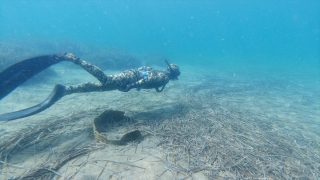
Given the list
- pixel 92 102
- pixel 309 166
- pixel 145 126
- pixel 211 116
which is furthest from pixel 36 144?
pixel 309 166

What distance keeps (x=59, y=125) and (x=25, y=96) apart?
5688 millimetres

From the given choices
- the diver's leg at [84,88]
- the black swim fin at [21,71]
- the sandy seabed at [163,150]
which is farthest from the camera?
the diver's leg at [84,88]

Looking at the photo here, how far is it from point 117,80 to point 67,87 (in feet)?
5.30

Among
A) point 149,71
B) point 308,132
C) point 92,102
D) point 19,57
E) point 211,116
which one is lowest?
point 308,132

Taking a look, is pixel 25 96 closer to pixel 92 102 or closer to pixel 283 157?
pixel 92 102

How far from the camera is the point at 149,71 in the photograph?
682cm

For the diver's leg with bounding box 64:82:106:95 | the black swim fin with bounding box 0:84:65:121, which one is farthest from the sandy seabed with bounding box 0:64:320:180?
the diver's leg with bounding box 64:82:106:95

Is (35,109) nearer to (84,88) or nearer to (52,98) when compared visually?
(52,98)

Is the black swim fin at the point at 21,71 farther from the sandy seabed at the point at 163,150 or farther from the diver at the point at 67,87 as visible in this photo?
the sandy seabed at the point at 163,150

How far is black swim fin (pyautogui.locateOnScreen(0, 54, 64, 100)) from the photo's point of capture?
4.39 meters

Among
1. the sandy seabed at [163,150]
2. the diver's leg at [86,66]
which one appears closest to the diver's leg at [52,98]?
the diver's leg at [86,66]

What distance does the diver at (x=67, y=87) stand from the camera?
4406 mm

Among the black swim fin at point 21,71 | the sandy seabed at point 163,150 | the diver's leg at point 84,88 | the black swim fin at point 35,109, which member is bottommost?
the sandy seabed at point 163,150

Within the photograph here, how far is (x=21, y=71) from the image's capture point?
474cm
